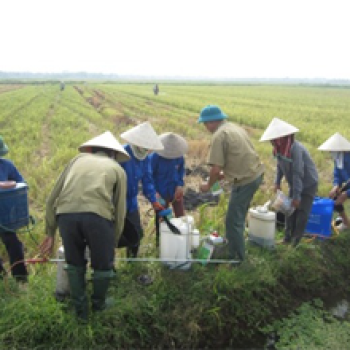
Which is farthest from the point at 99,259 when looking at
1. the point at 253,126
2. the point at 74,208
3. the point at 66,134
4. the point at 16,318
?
the point at 253,126

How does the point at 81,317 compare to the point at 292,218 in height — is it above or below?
below

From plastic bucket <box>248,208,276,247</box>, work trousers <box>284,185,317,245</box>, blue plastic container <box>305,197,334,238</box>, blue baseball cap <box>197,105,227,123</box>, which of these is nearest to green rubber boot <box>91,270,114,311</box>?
blue baseball cap <box>197,105,227,123</box>

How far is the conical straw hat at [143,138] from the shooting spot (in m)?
2.95

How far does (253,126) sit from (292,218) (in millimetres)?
10434

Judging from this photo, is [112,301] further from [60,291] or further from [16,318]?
[16,318]

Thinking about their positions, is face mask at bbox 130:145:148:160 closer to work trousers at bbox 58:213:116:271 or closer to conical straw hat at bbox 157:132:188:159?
conical straw hat at bbox 157:132:188:159

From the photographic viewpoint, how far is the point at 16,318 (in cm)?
246

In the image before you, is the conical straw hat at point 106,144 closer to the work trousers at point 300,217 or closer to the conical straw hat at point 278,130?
the conical straw hat at point 278,130

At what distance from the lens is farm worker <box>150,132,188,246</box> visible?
3.40 meters

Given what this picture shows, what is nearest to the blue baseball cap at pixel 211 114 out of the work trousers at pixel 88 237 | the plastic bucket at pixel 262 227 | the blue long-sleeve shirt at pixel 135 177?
the blue long-sleeve shirt at pixel 135 177

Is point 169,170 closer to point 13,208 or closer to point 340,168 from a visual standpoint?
point 13,208

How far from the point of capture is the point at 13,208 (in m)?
2.74

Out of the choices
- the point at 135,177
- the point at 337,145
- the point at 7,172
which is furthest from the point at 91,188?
the point at 337,145

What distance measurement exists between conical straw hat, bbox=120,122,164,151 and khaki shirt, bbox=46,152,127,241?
1.92 feet
